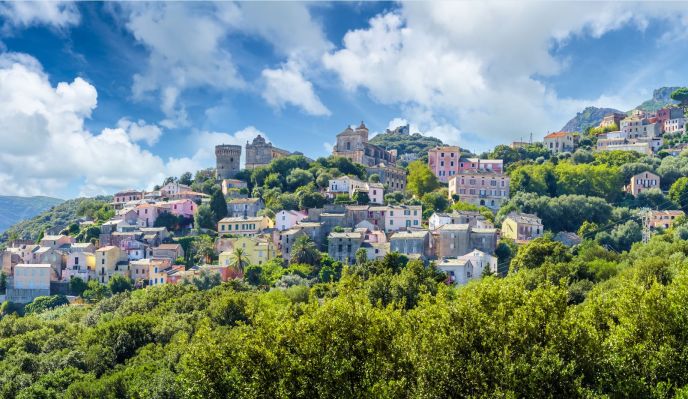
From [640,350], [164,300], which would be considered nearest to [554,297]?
[640,350]

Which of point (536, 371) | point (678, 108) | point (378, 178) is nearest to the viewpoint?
point (536, 371)

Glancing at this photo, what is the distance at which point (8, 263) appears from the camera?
83.4 metres

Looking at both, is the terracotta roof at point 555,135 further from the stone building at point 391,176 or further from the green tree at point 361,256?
the green tree at point 361,256

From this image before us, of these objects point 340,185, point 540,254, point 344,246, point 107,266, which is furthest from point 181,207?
point 540,254

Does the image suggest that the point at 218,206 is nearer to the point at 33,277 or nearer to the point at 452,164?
the point at 33,277

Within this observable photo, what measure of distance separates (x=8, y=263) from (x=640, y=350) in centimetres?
7787

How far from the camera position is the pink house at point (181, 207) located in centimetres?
9472

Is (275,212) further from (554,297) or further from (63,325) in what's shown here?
(554,297)

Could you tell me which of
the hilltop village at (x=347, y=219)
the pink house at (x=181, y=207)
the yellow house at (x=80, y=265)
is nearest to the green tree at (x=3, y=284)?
the hilltop village at (x=347, y=219)

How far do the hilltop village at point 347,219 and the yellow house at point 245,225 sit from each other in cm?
17

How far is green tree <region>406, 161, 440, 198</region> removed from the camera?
99750mm

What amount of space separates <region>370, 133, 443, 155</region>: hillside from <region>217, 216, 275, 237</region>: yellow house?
262 feet

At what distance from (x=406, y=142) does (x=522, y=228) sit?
322 ft

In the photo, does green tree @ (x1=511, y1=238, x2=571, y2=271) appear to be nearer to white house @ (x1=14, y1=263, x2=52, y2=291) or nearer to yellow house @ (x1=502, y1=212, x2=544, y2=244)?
yellow house @ (x1=502, y1=212, x2=544, y2=244)
